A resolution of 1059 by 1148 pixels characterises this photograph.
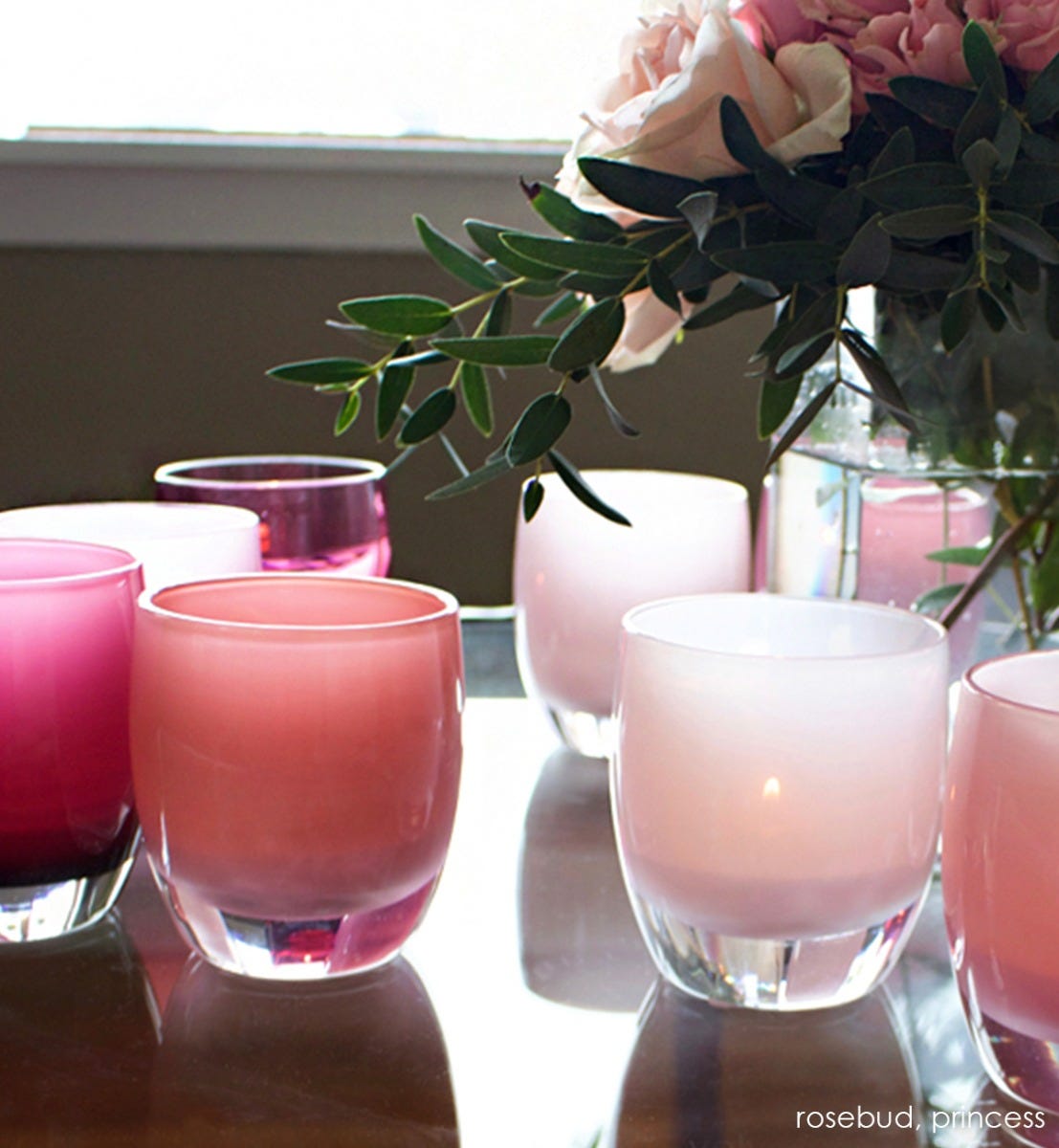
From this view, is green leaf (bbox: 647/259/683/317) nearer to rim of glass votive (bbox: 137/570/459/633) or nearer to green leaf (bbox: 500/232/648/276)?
green leaf (bbox: 500/232/648/276)

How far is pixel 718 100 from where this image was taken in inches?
18.8

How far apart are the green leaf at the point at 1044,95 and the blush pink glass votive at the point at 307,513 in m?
0.40

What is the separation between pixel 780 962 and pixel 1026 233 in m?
0.23

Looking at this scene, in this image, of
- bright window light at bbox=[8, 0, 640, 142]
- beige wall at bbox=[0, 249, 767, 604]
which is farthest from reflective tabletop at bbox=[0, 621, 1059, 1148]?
bright window light at bbox=[8, 0, 640, 142]

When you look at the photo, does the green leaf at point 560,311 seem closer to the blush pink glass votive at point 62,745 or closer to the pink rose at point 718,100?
the pink rose at point 718,100

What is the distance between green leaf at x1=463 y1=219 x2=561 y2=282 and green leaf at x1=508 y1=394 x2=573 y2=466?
70 millimetres

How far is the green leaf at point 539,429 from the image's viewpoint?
1.49 ft

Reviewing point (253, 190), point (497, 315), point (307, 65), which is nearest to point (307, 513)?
point (497, 315)

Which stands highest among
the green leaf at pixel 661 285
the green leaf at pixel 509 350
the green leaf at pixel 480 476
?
the green leaf at pixel 661 285

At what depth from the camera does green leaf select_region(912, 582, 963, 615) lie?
0.68 m

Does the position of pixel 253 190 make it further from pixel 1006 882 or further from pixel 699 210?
pixel 1006 882

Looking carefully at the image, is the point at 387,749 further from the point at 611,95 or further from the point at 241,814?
the point at 611,95

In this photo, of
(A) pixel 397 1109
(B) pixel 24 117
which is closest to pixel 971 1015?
(A) pixel 397 1109

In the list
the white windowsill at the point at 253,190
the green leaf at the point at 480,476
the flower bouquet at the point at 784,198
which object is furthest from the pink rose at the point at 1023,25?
the white windowsill at the point at 253,190
